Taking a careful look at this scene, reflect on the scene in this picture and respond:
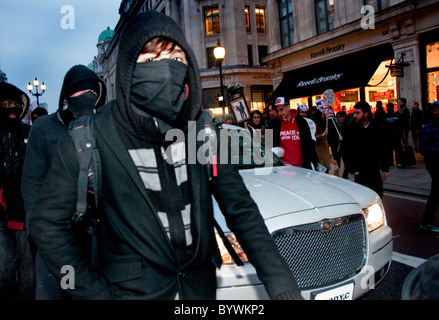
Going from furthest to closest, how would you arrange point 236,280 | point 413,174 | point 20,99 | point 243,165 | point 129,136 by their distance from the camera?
1. point 413,174
2. point 243,165
3. point 20,99
4. point 236,280
5. point 129,136

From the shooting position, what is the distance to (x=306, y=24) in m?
19.1

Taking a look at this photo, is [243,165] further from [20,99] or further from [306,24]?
[306,24]

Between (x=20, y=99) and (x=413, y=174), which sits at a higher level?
(x=20, y=99)

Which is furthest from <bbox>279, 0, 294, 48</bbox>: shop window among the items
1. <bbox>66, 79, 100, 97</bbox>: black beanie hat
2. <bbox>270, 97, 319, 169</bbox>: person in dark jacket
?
<bbox>66, 79, 100, 97</bbox>: black beanie hat

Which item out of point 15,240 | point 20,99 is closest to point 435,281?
point 15,240

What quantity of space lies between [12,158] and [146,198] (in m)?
2.33

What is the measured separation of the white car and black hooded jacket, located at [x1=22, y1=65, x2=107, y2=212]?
1.47 meters

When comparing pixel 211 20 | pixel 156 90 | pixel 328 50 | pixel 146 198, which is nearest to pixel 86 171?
pixel 146 198

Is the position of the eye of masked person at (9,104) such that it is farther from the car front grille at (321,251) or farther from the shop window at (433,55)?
the shop window at (433,55)

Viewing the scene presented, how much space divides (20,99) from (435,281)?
353cm

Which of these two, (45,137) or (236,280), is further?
(45,137)

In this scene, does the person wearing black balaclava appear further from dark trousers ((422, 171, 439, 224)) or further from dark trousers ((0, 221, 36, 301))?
dark trousers ((422, 171, 439, 224))

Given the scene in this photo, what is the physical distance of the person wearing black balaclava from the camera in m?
2.80

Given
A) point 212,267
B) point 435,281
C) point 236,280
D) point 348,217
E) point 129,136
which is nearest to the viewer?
point 435,281
